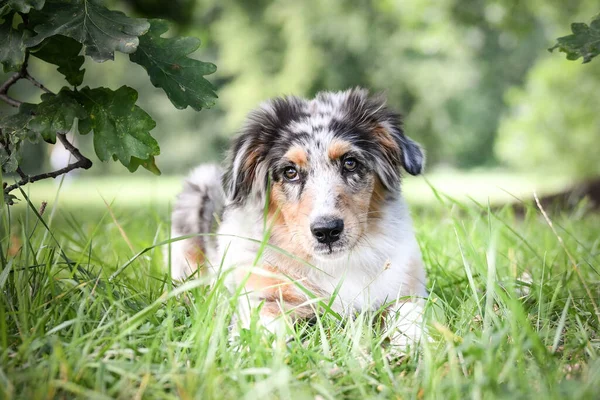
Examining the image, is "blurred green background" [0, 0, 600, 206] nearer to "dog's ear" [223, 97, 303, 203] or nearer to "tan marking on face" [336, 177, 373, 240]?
"dog's ear" [223, 97, 303, 203]

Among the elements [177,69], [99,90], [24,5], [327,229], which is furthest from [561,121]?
[24,5]

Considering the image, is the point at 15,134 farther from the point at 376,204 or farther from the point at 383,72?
the point at 383,72

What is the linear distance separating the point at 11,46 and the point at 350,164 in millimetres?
1723

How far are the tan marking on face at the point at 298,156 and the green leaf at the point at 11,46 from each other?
4.48 ft

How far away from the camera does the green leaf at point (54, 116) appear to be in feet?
8.08

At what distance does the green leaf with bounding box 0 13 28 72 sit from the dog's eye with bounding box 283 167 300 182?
1.40m

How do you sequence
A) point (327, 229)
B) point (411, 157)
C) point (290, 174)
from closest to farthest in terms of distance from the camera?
point (327, 229) < point (290, 174) < point (411, 157)

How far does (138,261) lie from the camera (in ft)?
11.6

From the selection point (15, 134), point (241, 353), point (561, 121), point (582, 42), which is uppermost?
point (561, 121)

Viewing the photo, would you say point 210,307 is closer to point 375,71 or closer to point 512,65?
point 375,71

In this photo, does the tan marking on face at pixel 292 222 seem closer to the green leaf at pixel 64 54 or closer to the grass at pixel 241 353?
the grass at pixel 241 353

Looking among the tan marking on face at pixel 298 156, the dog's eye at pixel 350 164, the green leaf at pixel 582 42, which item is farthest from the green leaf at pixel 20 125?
the green leaf at pixel 582 42

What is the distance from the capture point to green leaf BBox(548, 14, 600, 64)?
260 cm

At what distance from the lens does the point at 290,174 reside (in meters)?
3.25
